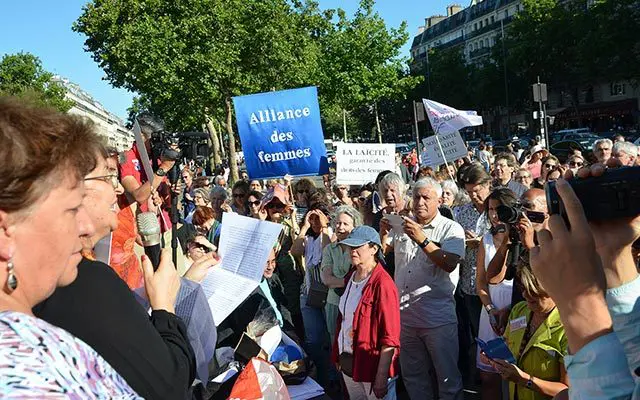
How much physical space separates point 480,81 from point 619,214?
66.2 metres

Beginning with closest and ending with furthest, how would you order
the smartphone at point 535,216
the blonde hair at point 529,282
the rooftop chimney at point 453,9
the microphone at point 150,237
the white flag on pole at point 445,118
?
the microphone at point 150,237
the blonde hair at point 529,282
the smartphone at point 535,216
the white flag on pole at point 445,118
the rooftop chimney at point 453,9

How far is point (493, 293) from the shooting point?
464 centimetres

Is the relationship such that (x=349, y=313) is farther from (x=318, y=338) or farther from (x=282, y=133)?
(x=282, y=133)

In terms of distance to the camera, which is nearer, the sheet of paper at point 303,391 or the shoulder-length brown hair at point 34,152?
the shoulder-length brown hair at point 34,152

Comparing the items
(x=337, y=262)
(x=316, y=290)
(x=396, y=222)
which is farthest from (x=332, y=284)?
(x=396, y=222)

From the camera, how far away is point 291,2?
3581cm

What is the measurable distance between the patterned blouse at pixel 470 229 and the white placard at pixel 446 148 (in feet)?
13.8

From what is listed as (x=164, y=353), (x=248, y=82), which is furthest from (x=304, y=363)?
(x=248, y=82)

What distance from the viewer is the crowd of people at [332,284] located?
1.32 m

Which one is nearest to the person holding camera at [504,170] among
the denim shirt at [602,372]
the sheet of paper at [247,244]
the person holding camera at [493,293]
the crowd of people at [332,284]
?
the crowd of people at [332,284]

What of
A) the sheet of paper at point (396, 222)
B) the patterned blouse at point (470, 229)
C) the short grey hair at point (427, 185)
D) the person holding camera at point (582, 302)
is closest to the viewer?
the person holding camera at point (582, 302)

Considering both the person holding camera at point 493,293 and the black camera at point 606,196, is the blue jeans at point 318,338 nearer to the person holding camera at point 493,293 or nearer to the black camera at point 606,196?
the person holding camera at point 493,293

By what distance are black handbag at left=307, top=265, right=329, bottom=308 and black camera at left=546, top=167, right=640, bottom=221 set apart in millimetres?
4335

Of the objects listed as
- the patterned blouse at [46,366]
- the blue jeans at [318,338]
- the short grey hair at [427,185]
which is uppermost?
the short grey hair at [427,185]
